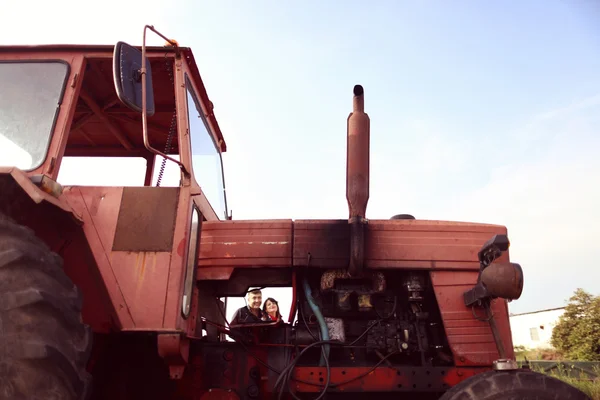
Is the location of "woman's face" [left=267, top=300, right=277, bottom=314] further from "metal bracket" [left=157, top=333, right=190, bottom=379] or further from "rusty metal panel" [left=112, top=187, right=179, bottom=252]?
"rusty metal panel" [left=112, top=187, right=179, bottom=252]

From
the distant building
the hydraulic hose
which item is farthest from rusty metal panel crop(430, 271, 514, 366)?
the distant building

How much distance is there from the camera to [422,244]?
3.15 m

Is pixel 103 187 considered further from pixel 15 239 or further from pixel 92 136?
pixel 92 136

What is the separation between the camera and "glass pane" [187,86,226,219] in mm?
3326

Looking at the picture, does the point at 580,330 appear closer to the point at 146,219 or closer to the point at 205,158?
the point at 205,158

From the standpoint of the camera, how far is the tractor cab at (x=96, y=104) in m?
2.55

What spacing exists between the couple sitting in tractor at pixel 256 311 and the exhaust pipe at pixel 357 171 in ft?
2.65

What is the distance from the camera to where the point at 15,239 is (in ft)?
6.70

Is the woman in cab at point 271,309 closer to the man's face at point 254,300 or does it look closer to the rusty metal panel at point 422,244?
the man's face at point 254,300

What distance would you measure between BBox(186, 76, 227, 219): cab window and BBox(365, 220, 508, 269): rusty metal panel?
55.0 inches

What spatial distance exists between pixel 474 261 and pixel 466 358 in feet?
2.14

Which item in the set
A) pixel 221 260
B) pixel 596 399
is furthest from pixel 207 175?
pixel 596 399

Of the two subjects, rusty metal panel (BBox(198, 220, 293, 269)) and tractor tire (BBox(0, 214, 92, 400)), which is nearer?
tractor tire (BBox(0, 214, 92, 400))

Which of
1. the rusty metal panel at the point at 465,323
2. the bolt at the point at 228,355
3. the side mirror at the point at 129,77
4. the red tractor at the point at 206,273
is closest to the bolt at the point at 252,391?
the red tractor at the point at 206,273
